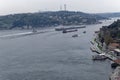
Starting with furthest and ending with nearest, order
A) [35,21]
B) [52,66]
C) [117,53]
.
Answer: [35,21]
[117,53]
[52,66]

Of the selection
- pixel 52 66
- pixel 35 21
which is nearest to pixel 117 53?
pixel 52 66

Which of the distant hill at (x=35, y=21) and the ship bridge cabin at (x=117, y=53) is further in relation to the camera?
the distant hill at (x=35, y=21)

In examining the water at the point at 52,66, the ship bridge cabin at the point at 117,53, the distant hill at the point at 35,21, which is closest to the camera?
the water at the point at 52,66

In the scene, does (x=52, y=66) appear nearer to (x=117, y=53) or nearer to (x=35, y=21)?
(x=117, y=53)

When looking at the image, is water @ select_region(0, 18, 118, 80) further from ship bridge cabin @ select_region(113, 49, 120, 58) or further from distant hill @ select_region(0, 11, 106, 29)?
distant hill @ select_region(0, 11, 106, 29)

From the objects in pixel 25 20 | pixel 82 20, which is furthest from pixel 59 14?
pixel 25 20

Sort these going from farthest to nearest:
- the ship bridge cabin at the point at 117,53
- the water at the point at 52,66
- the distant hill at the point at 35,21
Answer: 1. the distant hill at the point at 35,21
2. the ship bridge cabin at the point at 117,53
3. the water at the point at 52,66

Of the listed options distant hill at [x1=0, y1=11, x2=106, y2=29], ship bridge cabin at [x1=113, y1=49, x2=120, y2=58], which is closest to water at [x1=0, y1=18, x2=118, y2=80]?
ship bridge cabin at [x1=113, y1=49, x2=120, y2=58]

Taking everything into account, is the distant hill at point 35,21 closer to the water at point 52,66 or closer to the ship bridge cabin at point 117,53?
the water at point 52,66

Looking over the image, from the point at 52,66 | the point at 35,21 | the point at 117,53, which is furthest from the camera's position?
Answer: the point at 35,21

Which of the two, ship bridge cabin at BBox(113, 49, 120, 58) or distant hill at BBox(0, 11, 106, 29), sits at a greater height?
ship bridge cabin at BBox(113, 49, 120, 58)

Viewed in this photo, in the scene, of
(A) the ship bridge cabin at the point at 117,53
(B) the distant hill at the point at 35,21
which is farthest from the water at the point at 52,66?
(B) the distant hill at the point at 35,21
